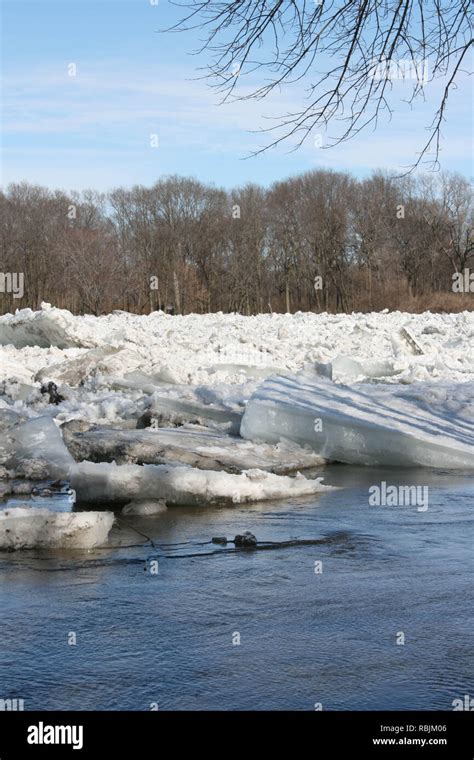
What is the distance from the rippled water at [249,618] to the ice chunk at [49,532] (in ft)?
0.69

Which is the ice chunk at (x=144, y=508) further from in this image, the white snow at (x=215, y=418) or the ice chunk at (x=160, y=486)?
the ice chunk at (x=160, y=486)

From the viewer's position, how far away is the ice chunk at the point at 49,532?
23.0 feet

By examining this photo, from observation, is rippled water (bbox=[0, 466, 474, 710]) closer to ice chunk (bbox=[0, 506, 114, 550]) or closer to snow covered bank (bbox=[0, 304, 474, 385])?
ice chunk (bbox=[0, 506, 114, 550])

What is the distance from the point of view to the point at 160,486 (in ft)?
28.4

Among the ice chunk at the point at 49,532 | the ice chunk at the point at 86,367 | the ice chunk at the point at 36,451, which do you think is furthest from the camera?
the ice chunk at the point at 86,367

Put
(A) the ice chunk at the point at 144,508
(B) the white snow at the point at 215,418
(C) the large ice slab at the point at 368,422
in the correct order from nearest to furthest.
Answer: (A) the ice chunk at the point at 144,508 < (B) the white snow at the point at 215,418 < (C) the large ice slab at the point at 368,422

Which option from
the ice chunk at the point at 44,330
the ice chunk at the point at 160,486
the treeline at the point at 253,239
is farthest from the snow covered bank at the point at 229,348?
the treeline at the point at 253,239

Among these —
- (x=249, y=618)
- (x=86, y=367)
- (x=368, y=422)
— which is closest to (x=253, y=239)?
(x=86, y=367)

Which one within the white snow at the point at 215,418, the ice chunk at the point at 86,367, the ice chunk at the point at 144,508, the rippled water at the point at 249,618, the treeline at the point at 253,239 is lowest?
the rippled water at the point at 249,618

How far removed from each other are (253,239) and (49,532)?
59.6 metres

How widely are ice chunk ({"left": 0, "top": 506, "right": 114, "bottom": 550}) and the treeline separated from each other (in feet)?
182

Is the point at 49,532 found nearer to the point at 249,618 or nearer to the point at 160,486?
the point at 160,486

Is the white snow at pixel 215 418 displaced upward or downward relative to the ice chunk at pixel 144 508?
upward
